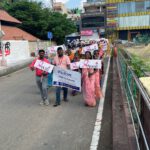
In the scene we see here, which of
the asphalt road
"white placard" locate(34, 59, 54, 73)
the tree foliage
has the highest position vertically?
the tree foliage

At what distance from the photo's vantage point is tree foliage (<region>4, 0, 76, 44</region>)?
1933 inches

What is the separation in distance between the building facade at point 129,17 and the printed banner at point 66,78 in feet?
294

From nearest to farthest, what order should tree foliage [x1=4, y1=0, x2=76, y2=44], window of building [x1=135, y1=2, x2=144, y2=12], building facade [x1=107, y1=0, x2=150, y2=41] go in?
tree foliage [x1=4, y1=0, x2=76, y2=44] → building facade [x1=107, y1=0, x2=150, y2=41] → window of building [x1=135, y1=2, x2=144, y2=12]

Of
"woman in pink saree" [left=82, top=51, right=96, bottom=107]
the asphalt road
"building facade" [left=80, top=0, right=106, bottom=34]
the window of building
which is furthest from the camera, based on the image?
"building facade" [left=80, top=0, right=106, bottom=34]

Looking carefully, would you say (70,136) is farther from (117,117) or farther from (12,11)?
(12,11)

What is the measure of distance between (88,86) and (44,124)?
2308 mm

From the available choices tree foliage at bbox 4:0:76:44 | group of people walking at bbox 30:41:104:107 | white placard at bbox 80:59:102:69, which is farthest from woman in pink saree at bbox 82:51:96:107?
tree foliage at bbox 4:0:76:44

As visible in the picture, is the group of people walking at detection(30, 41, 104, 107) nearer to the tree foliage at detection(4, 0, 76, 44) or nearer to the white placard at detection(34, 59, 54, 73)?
the white placard at detection(34, 59, 54, 73)

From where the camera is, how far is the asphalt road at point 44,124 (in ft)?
21.6

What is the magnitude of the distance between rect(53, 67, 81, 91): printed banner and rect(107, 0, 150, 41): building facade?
89644 mm

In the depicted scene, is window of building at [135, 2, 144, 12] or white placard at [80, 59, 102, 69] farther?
window of building at [135, 2, 144, 12]

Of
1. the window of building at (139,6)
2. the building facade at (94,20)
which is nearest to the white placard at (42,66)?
the window of building at (139,6)

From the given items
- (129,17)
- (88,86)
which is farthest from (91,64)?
(129,17)

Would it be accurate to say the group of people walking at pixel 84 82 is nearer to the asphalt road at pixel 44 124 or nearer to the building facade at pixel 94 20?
the asphalt road at pixel 44 124
